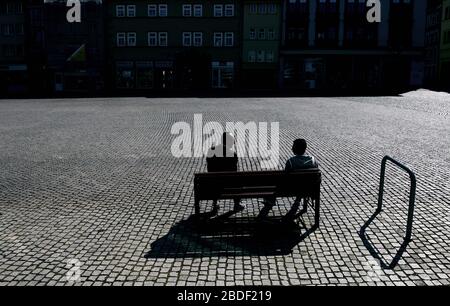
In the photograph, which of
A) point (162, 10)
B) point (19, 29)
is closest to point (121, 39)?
point (162, 10)

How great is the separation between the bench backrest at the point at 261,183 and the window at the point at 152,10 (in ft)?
173

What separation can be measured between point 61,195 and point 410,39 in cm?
5621

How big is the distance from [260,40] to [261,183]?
5147 cm

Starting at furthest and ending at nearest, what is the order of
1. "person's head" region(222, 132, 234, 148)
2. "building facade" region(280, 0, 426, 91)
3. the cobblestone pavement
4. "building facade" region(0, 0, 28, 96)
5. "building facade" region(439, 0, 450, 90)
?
"building facade" region(439, 0, 450, 90)
"building facade" region(0, 0, 28, 96)
"building facade" region(280, 0, 426, 91)
"person's head" region(222, 132, 234, 148)
the cobblestone pavement

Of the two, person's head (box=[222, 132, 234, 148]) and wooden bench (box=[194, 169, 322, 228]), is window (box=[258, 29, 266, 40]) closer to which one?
person's head (box=[222, 132, 234, 148])

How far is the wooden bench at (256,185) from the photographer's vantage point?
6340mm

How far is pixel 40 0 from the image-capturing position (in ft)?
187

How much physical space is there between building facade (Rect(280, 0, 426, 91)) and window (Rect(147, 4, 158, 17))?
15.7 m

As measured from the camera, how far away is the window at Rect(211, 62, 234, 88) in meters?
56.2

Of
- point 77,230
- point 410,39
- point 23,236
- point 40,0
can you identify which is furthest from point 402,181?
point 40,0

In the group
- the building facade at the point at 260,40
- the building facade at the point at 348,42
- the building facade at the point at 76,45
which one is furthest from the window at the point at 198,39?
the building facade at the point at 76,45

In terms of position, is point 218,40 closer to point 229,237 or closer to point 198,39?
point 198,39

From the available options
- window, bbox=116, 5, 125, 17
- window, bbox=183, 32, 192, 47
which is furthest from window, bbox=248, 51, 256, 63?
window, bbox=116, 5, 125, 17

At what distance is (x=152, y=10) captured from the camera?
55438 mm
